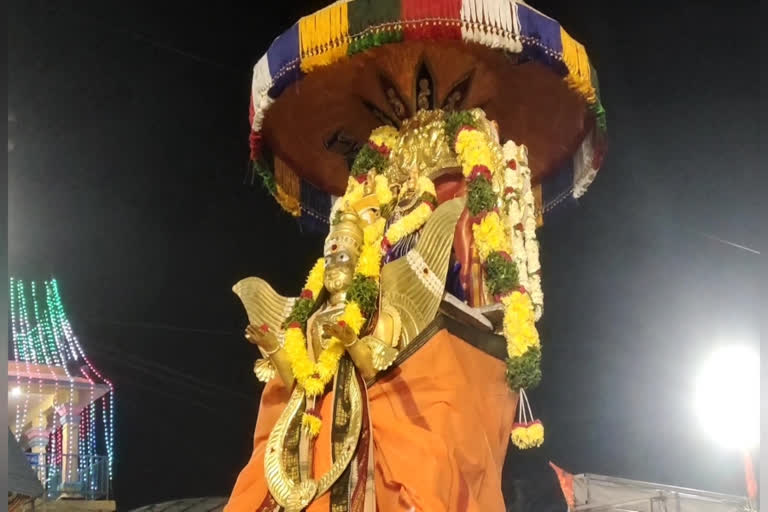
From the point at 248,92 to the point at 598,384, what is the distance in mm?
3125

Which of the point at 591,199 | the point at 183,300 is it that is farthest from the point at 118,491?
the point at 591,199

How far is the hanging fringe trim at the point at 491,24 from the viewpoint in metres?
3.81

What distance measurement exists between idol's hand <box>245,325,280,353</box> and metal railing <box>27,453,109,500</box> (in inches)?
123

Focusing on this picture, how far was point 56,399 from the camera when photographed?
243 inches

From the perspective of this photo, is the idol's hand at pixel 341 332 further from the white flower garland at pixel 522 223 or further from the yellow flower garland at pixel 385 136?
the yellow flower garland at pixel 385 136

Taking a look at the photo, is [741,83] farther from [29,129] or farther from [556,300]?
[29,129]

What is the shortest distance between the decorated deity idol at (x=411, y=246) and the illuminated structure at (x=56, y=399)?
2170mm

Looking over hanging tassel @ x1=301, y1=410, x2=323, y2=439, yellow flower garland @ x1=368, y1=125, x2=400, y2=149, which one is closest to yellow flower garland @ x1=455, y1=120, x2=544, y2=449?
yellow flower garland @ x1=368, y1=125, x2=400, y2=149

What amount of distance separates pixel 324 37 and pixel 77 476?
3718 mm

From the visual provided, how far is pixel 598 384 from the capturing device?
234 inches

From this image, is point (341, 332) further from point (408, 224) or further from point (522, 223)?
point (522, 223)

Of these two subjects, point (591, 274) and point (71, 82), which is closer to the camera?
point (71, 82)

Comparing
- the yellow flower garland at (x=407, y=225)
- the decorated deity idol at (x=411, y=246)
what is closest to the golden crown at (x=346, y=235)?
the decorated deity idol at (x=411, y=246)

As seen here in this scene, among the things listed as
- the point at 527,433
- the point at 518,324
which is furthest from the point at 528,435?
the point at 518,324
